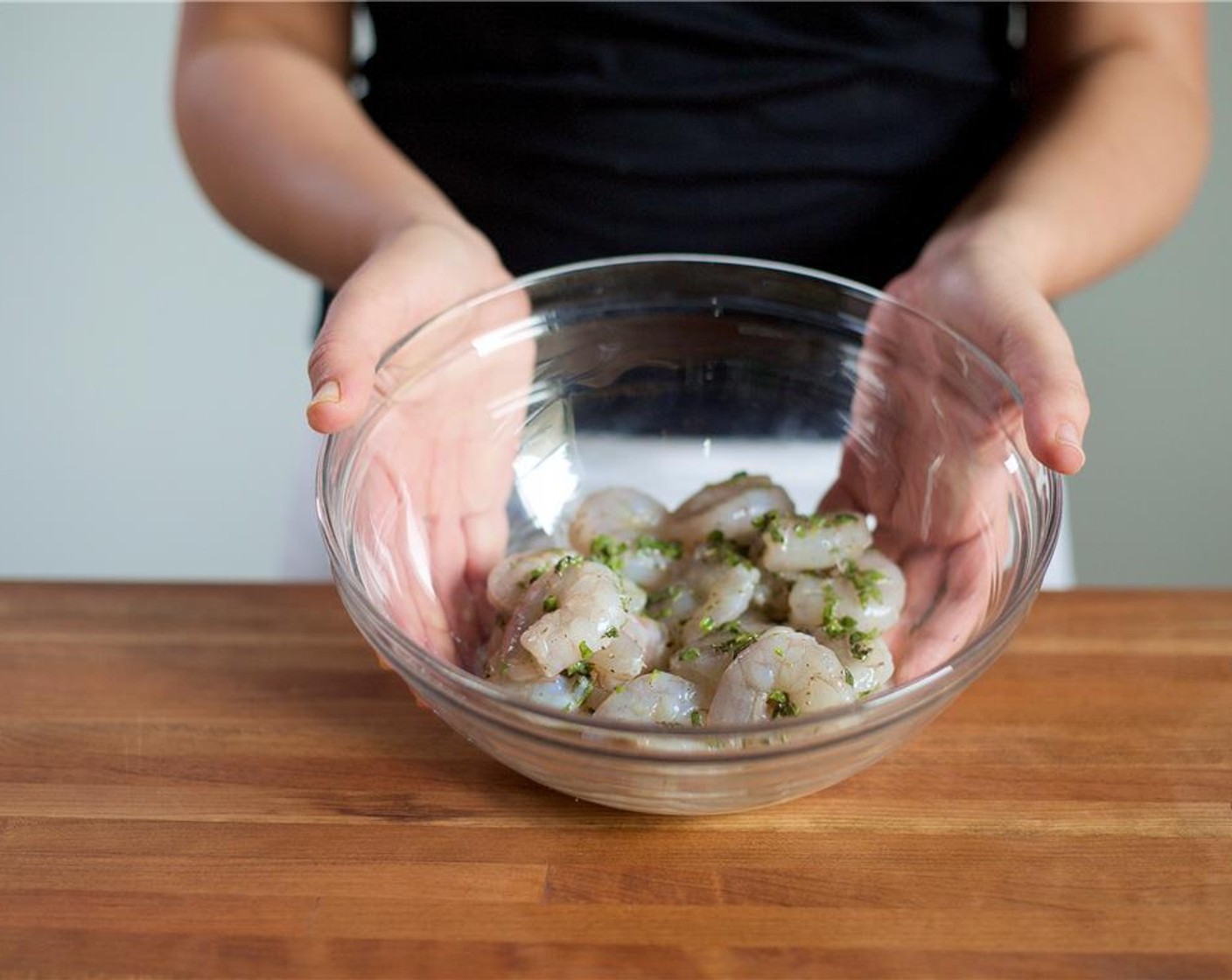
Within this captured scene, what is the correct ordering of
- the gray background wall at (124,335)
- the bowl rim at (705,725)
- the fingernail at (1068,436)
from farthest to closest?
the gray background wall at (124,335) < the fingernail at (1068,436) < the bowl rim at (705,725)

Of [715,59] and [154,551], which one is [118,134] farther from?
[715,59]

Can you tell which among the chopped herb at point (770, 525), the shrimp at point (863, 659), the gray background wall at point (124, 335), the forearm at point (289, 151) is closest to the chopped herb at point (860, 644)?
the shrimp at point (863, 659)

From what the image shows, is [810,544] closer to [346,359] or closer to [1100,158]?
[346,359]

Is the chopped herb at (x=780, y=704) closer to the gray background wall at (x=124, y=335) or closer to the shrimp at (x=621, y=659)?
the shrimp at (x=621, y=659)

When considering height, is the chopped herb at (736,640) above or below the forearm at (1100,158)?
below

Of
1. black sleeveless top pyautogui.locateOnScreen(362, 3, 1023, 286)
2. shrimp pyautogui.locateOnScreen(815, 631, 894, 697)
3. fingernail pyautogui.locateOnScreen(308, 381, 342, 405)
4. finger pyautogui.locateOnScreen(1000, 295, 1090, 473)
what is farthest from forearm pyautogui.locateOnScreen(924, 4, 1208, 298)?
fingernail pyautogui.locateOnScreen(308, 381, 342, 405)

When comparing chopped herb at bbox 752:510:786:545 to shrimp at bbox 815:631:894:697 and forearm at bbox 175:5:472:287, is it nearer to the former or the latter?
shrimp at bbox 815:631:894:697

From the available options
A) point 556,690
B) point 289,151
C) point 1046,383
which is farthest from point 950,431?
point 289,151
